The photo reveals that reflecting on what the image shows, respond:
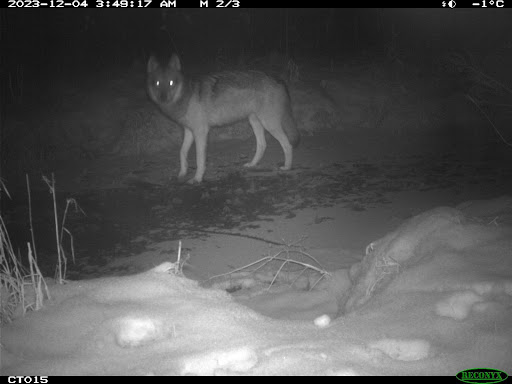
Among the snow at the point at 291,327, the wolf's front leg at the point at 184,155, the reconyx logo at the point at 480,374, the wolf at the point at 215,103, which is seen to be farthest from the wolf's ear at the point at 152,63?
the reconyx logo at the point at 480,374

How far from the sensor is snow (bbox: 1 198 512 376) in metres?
1.56

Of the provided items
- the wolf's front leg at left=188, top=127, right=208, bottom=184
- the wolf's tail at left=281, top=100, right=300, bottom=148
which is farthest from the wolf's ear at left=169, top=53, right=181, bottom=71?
the wolf's tail at left=281, top=100, right=300, bottom=148

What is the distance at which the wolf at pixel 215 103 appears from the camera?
6.59 meters

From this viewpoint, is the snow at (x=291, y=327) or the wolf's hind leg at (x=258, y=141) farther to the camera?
the wolf's hind leg at (x=258, y=141)

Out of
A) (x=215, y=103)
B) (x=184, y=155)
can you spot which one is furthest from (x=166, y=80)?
(x=184, y=155)

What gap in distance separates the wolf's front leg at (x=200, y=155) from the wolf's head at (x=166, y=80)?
0.64 m

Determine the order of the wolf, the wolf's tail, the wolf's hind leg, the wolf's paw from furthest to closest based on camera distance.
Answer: the wolf's hind leg → the wolf's tail → the wolf → the wolf's paw

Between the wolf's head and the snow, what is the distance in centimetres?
458

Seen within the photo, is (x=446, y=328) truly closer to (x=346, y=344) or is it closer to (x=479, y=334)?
(x=479, y=334)

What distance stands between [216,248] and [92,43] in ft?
39.5

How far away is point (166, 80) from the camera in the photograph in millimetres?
6531

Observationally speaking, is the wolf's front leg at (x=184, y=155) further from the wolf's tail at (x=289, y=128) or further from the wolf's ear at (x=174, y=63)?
the wolf's tail at (x=289, y=128)

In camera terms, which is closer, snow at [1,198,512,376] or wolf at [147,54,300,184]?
snow at [1,198,512,376]
